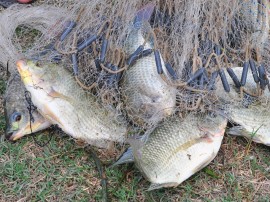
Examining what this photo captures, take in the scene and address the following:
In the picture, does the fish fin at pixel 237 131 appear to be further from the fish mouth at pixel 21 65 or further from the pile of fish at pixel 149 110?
the fish mouth at pixel 21 65

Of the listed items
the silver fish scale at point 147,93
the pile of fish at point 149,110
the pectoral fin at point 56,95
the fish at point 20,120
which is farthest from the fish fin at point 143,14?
the fish at point 20,120

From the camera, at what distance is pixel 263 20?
4.14 m

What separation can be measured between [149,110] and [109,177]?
52 centimetres

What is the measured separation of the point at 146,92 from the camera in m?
3.72

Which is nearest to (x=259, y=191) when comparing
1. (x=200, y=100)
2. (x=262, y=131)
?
(x=262, y=131)

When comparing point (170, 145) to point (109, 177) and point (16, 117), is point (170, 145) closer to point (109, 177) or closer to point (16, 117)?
point (109, 177)

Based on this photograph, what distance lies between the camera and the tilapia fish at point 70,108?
3.74m

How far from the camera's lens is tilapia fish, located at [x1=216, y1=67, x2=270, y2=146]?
3.80 m

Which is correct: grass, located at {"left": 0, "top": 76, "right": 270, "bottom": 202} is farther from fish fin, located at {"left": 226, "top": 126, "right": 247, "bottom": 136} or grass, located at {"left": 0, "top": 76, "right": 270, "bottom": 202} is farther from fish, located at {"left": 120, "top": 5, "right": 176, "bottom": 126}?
fish, located at {"left": 120, "top": 5, "right": 176, "bottom": 126}

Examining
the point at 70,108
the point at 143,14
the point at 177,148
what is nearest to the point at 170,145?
the point at 177,148

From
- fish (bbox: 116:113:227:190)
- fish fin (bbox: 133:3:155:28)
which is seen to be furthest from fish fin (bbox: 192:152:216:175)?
fish fin (bbox: 133:3:155:28)

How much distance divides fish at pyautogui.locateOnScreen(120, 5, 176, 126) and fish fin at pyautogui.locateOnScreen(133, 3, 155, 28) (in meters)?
0.11

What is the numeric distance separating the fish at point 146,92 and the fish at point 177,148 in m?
0.10

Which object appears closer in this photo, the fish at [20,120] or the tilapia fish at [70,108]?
the tilapia fish at [70,108]
